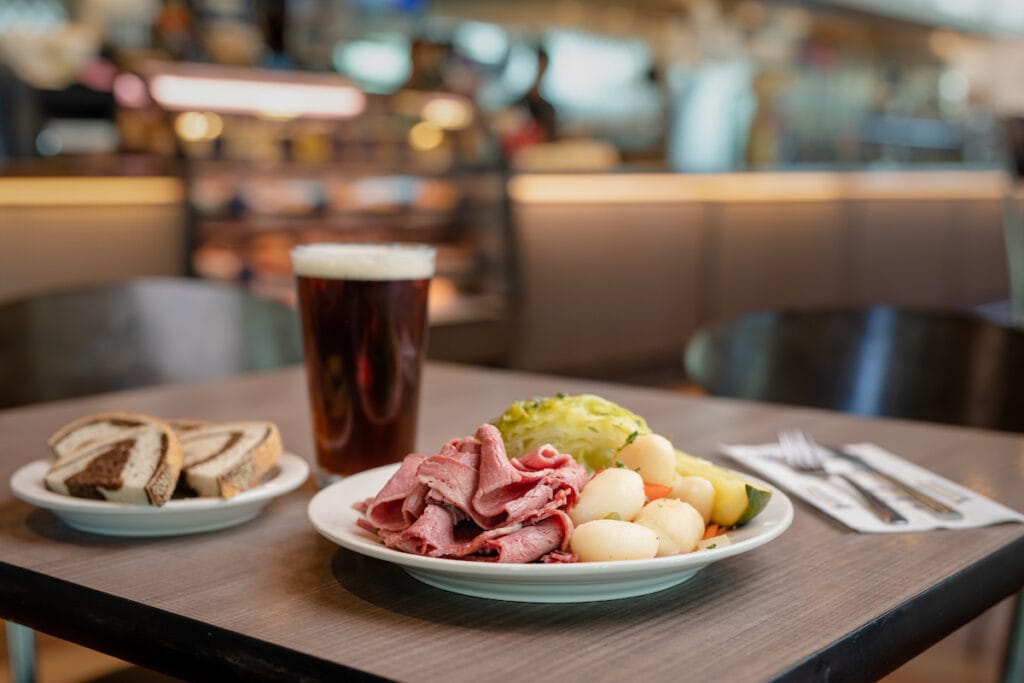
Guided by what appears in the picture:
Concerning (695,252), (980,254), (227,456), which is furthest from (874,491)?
(980,254)

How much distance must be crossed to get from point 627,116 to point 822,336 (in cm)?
772

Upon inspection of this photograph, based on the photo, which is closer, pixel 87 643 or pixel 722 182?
pixel 87 643

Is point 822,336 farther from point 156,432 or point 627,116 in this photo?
point 627,116

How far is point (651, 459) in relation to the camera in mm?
754

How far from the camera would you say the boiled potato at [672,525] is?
2.28 feet

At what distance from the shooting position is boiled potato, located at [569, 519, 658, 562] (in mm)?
666

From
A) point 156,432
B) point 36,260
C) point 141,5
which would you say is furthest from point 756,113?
point 156,432

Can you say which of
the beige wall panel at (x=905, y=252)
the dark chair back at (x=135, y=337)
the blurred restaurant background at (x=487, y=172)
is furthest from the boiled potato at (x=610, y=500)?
the beige wall panel at (x=905, y=252)

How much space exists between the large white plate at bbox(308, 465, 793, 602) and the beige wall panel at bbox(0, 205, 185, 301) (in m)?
3.41

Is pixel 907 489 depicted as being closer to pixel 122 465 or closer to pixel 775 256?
pixel 122 465

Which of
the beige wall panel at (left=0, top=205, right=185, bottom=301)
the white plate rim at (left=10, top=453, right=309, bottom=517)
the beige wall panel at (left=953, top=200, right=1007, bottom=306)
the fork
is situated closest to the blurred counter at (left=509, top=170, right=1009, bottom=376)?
A: the beige wall panel at (left=953, top=200, right=1007, bottom=306)

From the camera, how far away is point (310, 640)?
2.05 feet

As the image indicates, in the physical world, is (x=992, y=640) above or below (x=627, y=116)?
below

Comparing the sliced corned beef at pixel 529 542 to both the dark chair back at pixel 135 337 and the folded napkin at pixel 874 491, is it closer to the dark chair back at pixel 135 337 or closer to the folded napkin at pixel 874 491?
the folded napkin at pixel 874 491
